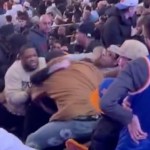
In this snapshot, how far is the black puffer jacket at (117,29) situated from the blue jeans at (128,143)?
4.12 meters

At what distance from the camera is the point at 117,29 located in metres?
9.14

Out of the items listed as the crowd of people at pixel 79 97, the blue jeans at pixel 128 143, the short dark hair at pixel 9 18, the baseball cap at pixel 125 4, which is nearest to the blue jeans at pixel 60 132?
the crowd of people at pixel 79 97

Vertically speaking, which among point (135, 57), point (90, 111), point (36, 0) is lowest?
point (36, 0)

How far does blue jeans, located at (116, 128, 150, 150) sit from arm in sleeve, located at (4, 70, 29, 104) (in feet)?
6.67

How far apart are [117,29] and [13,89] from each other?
268 centimetres

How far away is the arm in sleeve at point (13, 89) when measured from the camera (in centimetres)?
680

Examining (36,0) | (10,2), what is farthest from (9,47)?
(36,0)

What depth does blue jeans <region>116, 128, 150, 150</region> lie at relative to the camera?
15.6 ft

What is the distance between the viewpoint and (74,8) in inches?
651

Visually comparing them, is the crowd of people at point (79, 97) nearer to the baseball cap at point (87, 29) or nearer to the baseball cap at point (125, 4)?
the baseball cap at point (87, 29)

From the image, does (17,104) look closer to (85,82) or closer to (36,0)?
(85,82)

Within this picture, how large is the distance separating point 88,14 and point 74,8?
2.88m

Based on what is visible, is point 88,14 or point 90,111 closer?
point 90,111

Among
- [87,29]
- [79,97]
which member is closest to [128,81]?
[79,97]
